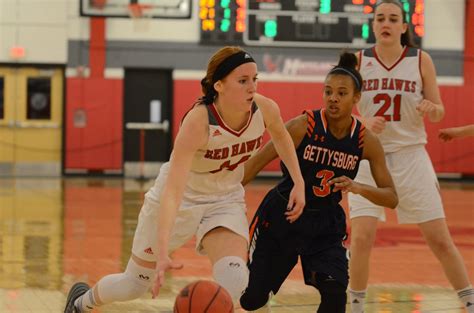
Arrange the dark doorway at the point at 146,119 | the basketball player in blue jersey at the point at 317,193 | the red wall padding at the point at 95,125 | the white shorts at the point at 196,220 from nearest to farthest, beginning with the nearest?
the white shorts at the point at 196,220 → the basketball player in blue jersey at the point at 317,193 → the red wall padding at the point at 95,125 → the dark doorway at the point at 146,119

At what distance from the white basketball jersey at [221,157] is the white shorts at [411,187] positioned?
4.03 feet

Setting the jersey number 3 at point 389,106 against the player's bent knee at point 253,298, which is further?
the jersey number 3 at point 389,106

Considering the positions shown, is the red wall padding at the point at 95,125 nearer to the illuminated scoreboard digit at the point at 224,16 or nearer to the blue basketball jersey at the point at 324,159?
the illuminated scoreboard digit at the point at 224,16

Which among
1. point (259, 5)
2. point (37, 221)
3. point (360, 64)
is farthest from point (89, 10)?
point (360, 64)

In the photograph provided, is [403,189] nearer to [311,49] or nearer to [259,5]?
[259,5]

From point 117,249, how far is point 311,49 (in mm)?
15088

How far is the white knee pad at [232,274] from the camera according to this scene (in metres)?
4.77

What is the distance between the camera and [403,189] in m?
6.29

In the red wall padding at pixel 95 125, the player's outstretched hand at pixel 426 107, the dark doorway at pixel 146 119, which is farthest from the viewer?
the dark doorway at pixel 146 119

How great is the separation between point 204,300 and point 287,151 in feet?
3.59

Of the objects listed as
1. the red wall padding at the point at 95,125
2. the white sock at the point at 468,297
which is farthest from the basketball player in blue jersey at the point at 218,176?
the red wall padding at the point at 95,125

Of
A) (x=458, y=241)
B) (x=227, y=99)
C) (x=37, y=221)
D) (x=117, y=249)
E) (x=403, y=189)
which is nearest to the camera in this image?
(x=227, y=99)

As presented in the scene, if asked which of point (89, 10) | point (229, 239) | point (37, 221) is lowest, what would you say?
point (37, 221)

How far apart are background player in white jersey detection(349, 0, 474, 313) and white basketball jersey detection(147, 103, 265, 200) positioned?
4.09 feet
